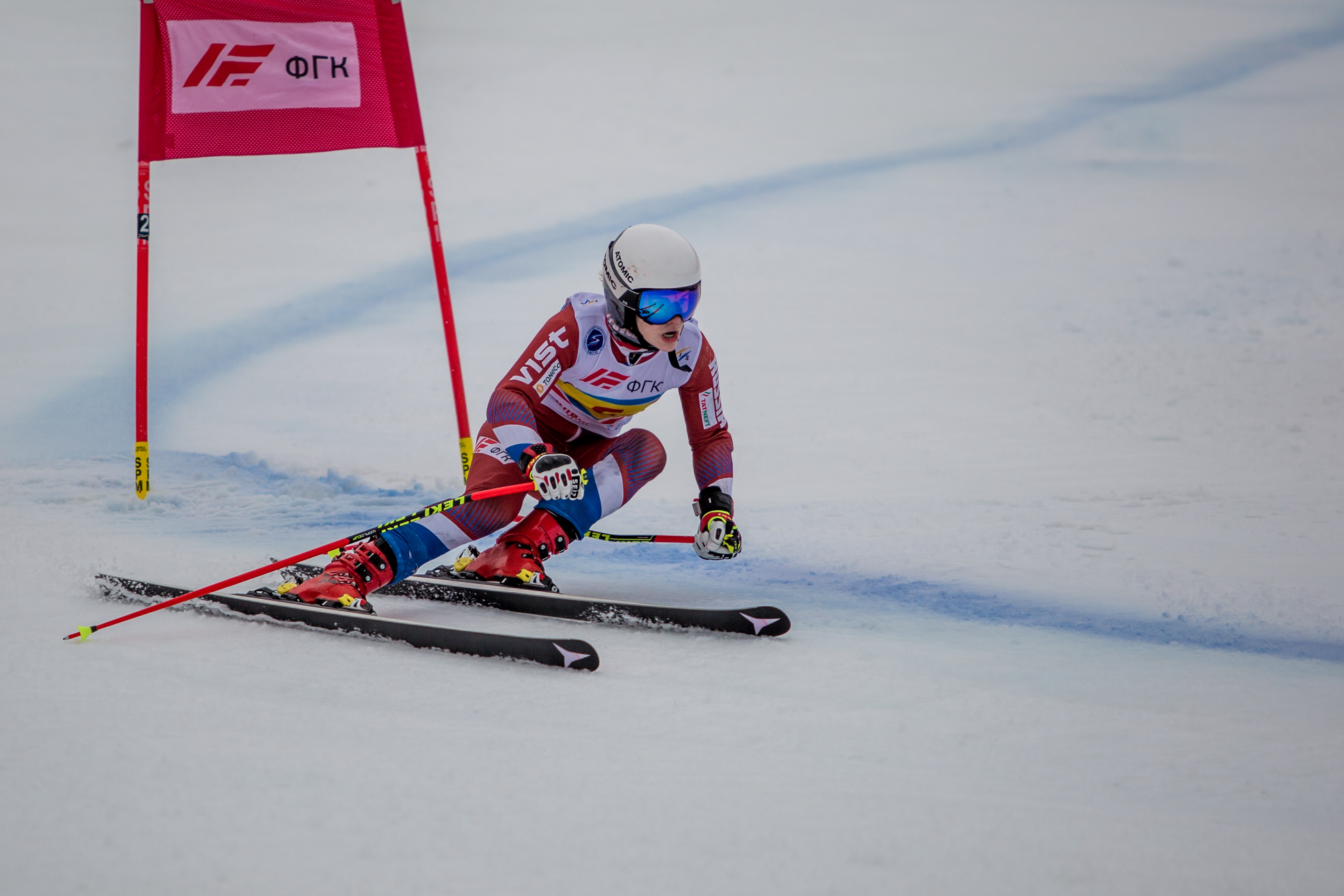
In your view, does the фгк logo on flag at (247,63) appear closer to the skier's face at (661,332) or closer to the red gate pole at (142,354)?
the red gate pole at (142,354)

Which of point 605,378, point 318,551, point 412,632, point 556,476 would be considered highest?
point 605,378

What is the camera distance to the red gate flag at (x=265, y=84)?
4844mm

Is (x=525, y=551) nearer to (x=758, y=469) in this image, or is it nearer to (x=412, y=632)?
(x=412, y=632)

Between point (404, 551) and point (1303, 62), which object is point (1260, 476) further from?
point (1303, 62)

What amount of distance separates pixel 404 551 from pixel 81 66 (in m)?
11.6

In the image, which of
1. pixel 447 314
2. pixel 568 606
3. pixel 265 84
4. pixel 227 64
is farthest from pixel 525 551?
pixel 227 64

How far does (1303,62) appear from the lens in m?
14.0

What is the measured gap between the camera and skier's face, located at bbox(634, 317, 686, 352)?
3.48 metres

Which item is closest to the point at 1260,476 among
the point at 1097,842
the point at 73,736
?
the point at 1097,842

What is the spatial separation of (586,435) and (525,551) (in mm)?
474

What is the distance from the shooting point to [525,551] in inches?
147

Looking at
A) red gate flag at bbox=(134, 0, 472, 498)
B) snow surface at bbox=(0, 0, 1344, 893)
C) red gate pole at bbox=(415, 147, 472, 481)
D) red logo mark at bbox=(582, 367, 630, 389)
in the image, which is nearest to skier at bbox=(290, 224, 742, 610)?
red logo mark at bbox=(582, 367, 630, 389)

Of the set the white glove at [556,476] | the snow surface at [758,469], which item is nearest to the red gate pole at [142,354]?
the snow surface at [758,469]

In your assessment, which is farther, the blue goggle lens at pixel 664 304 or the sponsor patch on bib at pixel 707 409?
the sponsor patch on bib at pixel 707 409
